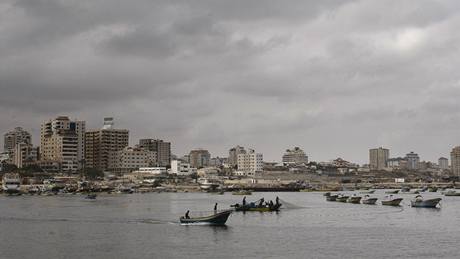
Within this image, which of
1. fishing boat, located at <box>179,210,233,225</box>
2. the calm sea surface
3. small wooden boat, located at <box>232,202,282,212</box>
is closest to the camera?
the calm sea surface

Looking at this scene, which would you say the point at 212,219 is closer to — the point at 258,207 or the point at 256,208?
the point at 256,208

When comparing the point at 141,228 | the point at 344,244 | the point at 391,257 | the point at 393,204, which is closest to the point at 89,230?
the point at 141,228

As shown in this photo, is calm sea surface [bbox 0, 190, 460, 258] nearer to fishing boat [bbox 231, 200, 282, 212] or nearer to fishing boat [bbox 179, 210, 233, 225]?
fishing boat [bbox 179, 210, 233, 225]

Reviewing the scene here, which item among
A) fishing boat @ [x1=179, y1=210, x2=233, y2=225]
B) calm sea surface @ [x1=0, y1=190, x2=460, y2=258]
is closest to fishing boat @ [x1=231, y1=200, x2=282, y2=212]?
calm sea surface @ [x1=0, y1=190, x2=460, y2=258]

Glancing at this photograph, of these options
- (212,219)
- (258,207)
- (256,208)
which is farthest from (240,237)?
(258,207)

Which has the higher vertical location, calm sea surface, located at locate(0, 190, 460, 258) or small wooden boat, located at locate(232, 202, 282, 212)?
small wooden boat, located at locate(232, 202, 282, 212)

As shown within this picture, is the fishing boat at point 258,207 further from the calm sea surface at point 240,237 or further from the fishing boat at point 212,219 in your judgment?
the fishing boat at point 212,219

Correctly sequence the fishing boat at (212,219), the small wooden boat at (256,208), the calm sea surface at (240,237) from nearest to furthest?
the calm sea surface at (240,237), the fishing boat at (212,219), the small wooden boat at (256,208)

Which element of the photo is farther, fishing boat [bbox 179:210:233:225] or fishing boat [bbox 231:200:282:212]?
fishing boat [bbox 231:200:282:212]

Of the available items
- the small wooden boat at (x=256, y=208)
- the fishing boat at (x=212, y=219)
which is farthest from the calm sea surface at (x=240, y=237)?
the small wooden boat at (x=256, y=208)

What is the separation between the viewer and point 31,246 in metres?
54.2

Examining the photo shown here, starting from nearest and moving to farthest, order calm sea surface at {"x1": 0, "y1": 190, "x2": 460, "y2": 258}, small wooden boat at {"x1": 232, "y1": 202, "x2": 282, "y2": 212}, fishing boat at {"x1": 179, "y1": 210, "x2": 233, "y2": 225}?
calm sea surface at {"x1": 0, "y1": 190, "x2": 460, "y2": 258} < fishing boat at {"x1": 179, "y1": 210, "x2": 233, "y2": 225} < small wooden boat at {"x1": 232, "y1": 202, "x2": 282, "y2": 212}

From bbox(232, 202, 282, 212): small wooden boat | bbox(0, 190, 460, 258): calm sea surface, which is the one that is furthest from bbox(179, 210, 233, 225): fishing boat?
bbox(232, 202, 282, 212): small wooden boat

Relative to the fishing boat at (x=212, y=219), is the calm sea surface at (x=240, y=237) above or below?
below
